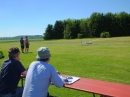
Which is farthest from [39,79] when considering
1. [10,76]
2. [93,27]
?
[93,27]

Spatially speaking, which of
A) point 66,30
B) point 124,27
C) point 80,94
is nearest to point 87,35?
point 66,30

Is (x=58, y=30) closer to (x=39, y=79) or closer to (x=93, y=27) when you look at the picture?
(x=93, y=27)

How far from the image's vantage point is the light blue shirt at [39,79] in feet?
10.2

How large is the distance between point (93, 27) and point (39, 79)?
7853 centimetres

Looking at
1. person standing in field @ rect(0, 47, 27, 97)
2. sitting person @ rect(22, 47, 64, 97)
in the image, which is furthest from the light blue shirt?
person standing in field @ rect(0, 47, 27, 97)

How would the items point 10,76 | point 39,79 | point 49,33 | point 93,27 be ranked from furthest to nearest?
point 49,33 → point 93,27 → point 10,76 → point 39,79

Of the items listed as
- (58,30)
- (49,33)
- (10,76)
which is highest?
(58,30)

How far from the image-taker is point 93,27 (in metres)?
79.9

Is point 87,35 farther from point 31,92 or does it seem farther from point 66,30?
point 31,92

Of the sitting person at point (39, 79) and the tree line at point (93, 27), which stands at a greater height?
the tree line at point (93, 27)

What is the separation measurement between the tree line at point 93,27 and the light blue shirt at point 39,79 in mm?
75686

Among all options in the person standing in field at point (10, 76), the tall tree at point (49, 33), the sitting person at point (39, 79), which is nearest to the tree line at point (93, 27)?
the tall tree at point (49, 33)

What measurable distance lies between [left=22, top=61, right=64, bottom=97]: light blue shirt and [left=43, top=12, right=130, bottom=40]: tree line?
75.7 m

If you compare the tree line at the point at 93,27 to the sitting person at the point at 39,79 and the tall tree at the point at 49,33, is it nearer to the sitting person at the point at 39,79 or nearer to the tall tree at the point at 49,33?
the tall tree at the point at 49,33
